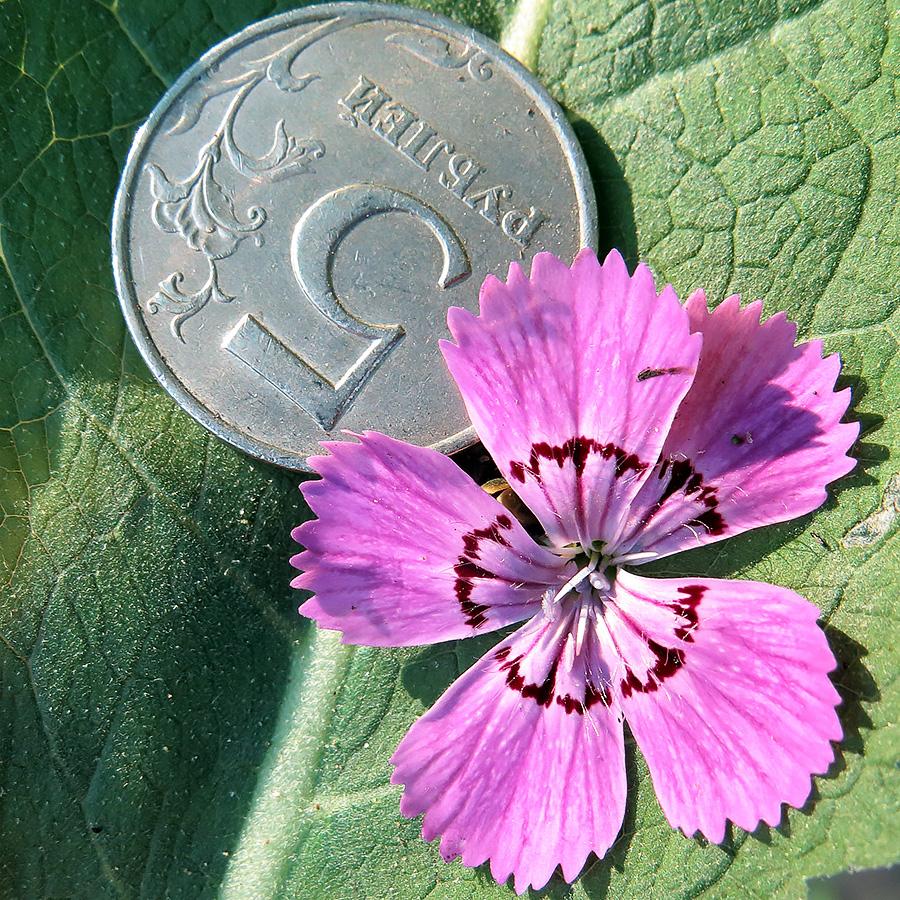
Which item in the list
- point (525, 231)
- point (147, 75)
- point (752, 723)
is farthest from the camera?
point (147, 75)

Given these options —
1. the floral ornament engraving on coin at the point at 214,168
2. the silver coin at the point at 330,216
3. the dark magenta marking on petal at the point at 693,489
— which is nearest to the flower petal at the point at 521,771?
the dark magenta marking on petal at the point at 693,489

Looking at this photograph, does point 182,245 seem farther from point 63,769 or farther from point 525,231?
point 63,769

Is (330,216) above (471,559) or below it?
above

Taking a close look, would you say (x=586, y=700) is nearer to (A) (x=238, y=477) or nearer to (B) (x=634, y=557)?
(B) (x=634, y=557)

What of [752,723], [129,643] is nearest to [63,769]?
[129,643]

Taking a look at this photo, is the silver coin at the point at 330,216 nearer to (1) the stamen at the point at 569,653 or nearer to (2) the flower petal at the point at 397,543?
(2) the flower petal at the point at 397,543

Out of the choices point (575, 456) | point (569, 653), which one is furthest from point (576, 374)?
point (569, 653)
